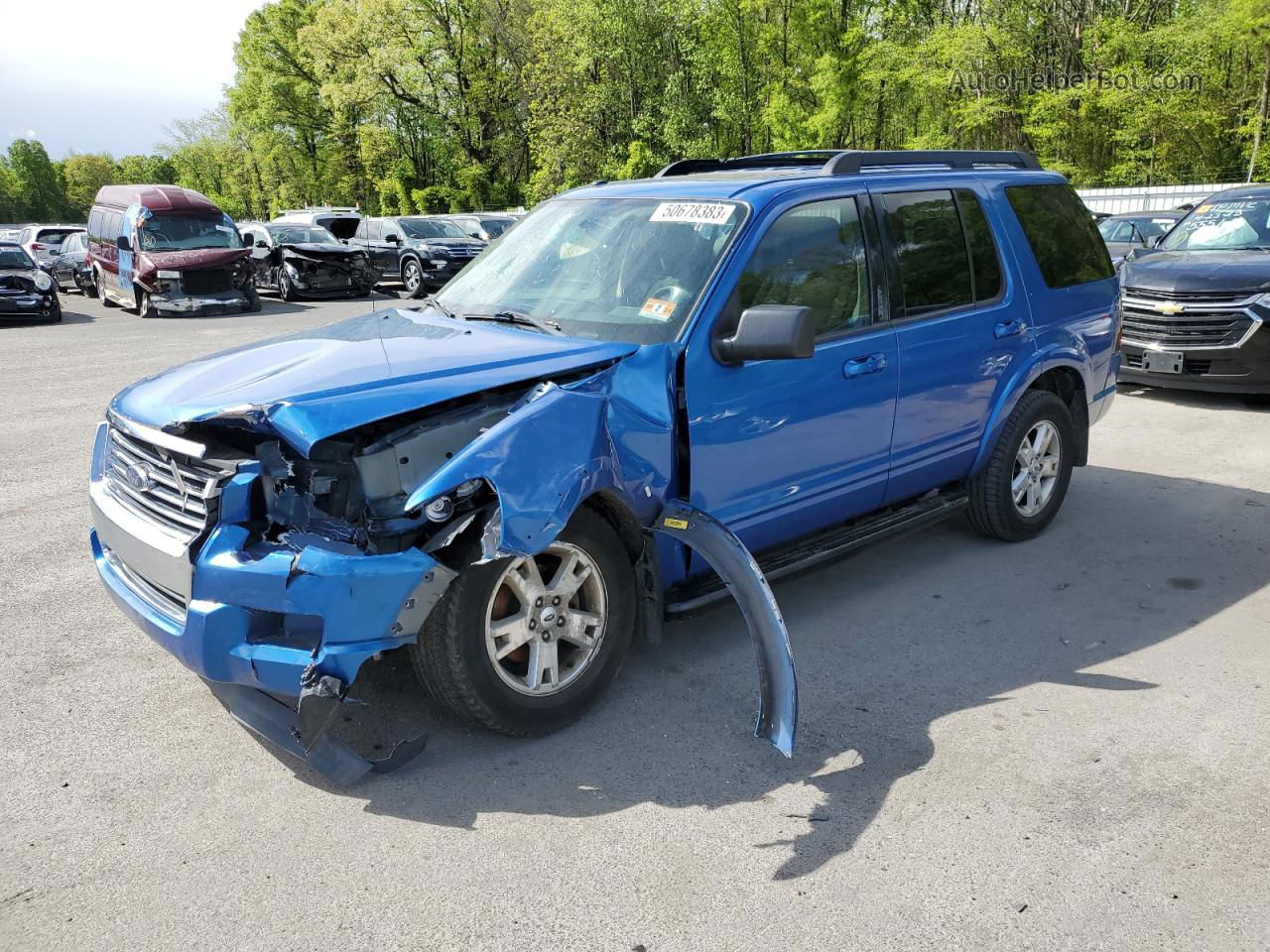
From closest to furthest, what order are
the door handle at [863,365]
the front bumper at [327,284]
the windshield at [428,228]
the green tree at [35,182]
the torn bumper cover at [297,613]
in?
the torn bumper cover at [297,613]
the door handle at [863,365]
the front bumper at [327,284]
the windshield at [428,228]
the green tree at [35,182]

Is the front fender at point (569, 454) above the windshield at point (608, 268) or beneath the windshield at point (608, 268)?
beneath

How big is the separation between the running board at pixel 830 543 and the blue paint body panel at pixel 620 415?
8 cm

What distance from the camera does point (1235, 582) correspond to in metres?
4.99

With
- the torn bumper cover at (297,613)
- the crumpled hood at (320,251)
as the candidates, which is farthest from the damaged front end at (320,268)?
the torn bumper cover at (297,613)

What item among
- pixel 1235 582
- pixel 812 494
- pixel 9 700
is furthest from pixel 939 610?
pixel 9 700

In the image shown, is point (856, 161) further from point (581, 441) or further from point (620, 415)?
point (581, 441)

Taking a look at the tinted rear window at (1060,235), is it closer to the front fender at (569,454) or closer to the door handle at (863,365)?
the door handle at (863,365)

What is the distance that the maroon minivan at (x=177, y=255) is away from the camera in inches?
701

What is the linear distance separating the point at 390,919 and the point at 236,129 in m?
73.0

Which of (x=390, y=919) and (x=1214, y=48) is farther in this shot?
(x=1214, y=48)

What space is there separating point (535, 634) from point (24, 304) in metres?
18.2

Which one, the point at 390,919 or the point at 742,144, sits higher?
the point at 742,144

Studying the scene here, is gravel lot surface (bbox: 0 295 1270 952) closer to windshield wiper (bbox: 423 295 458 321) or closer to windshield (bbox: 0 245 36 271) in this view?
windshield wiper (bbox: 423 295 458 321)

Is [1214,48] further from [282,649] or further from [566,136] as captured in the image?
[282,649]
